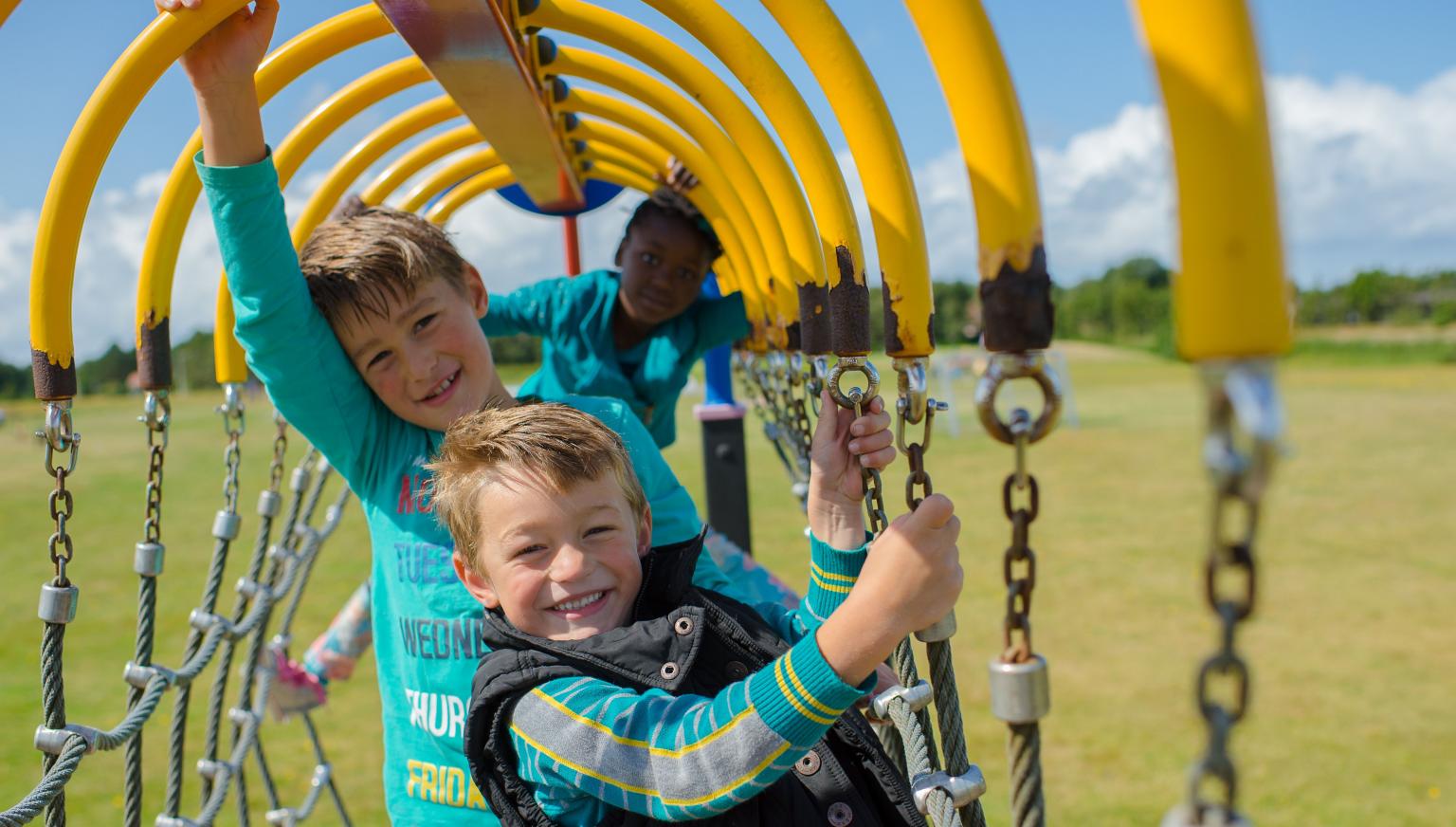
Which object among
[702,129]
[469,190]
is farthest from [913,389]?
[469,190]

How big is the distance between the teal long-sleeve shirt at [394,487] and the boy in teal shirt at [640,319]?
48.7 inches

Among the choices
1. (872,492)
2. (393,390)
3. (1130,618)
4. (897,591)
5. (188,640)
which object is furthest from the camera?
(1130,618)

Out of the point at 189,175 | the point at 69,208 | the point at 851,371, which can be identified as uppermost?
the point at 189,175

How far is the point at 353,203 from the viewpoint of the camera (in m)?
2.35

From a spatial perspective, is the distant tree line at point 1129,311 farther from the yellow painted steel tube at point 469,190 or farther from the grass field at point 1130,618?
the yellow painted steel tube at point 469,190

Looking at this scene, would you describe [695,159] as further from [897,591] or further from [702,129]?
[897,591]

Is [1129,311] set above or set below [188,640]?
above

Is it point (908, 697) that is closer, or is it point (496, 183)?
point (908, 697)

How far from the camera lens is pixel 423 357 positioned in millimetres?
1554

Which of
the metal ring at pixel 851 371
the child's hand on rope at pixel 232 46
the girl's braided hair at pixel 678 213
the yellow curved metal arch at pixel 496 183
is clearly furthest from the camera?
the girl's braided hair at pixel 678 213

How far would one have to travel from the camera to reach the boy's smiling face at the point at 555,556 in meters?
1.20

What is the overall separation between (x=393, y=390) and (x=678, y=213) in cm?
147

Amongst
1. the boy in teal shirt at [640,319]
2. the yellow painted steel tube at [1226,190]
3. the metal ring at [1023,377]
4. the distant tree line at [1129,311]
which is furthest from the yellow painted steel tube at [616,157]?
the distant tree line at [1129,311]

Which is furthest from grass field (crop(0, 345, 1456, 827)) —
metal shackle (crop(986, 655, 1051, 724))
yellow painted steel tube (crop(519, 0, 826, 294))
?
yellow painted steel tube (crop(519, 0, 826, 294))
